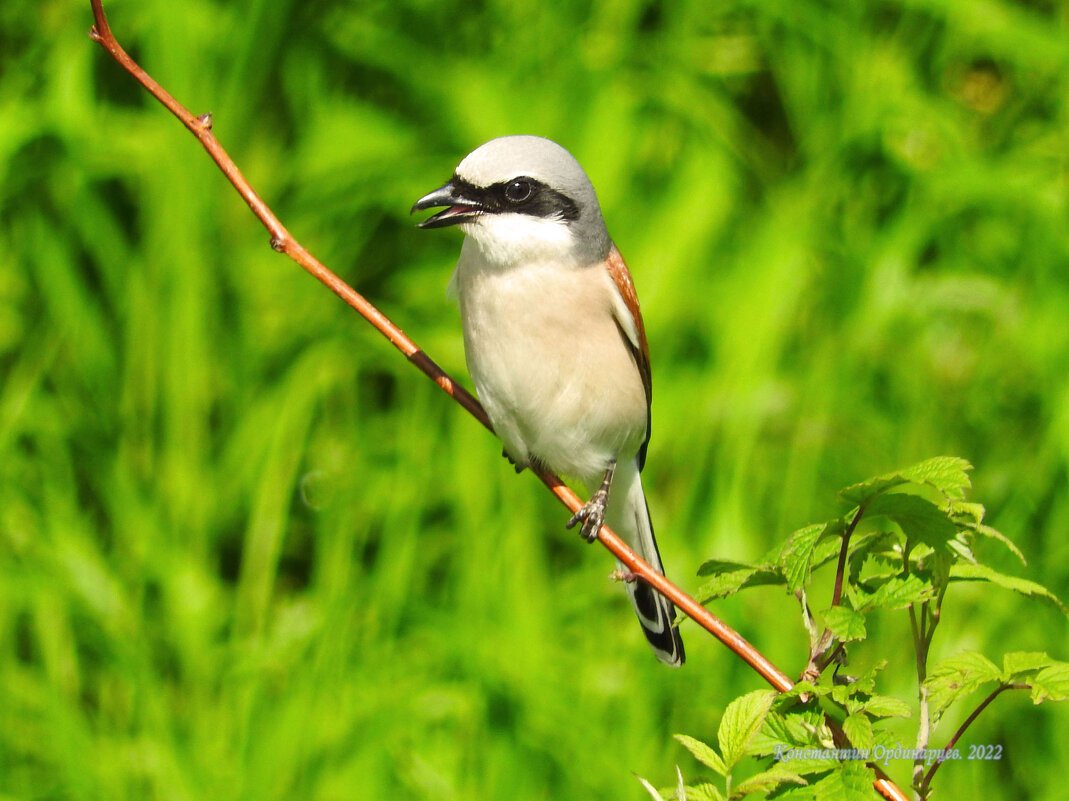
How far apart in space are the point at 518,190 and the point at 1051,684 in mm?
1600

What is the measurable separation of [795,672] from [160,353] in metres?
2.25

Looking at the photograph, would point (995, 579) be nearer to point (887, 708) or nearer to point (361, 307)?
point (887, 708)

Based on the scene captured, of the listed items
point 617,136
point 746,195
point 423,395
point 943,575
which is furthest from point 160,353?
point 943,575

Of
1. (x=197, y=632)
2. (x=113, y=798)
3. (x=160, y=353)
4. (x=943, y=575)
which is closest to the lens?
(x=943, y=575)

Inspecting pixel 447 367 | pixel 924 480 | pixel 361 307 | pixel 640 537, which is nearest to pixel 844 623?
pixel 924 480

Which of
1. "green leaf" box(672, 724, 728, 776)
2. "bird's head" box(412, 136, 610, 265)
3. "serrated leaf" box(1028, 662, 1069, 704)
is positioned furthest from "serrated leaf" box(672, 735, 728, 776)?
"bird's head" box(412, 136, 610, 265)

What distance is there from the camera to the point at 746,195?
4688mm

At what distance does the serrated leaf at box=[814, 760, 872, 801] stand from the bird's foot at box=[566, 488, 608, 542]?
158cm

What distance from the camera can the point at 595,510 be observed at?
3031 mm

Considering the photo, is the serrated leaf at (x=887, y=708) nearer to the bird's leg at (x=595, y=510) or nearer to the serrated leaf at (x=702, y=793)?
the serrated leaf at (x=702, y=793)

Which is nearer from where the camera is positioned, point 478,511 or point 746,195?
point 478,511

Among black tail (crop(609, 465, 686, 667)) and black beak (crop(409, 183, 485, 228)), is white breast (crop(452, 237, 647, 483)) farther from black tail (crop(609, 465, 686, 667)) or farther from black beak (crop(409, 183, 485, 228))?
black tail (crop(609, 465, 686, 667))

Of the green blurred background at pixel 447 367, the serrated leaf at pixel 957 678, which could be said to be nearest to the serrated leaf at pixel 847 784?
the serrated leaf at pixel 957 678

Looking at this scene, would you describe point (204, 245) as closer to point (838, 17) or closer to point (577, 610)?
point (577, 610)
